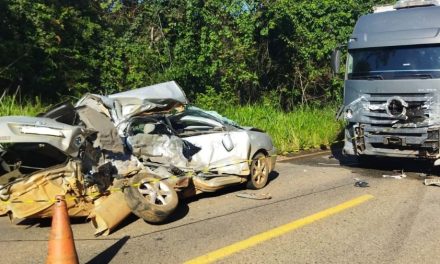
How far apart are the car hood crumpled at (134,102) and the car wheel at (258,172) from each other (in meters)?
1.61

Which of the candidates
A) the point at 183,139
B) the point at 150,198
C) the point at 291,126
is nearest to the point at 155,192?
the point at 150,198

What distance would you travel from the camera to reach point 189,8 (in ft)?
59.0

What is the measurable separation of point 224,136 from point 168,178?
154 centimetres

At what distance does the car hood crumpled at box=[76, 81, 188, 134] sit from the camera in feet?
23.0

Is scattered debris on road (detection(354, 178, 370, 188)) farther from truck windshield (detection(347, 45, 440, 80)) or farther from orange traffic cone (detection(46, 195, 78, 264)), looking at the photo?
orange traffic cone (detection(46, 195, 78, 264))

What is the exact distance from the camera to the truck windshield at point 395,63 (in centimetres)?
911

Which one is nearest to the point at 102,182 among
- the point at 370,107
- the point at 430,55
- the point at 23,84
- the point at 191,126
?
the point at 191,126

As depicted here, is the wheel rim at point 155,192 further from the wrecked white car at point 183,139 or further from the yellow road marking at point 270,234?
the yellow road marking at point 270,234

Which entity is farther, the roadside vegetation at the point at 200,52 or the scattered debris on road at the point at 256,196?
the roadside vegetation at the point at 200,52

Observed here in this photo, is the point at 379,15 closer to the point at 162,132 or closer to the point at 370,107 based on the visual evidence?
the point at 370,107

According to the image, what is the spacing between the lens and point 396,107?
30.5 ft

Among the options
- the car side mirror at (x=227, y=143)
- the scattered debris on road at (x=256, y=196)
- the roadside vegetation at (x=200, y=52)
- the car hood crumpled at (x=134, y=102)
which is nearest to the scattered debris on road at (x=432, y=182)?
the scattered debris on road at (x=256, y=196)

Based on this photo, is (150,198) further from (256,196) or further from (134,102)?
(256,196)

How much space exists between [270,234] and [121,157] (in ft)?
7.63
